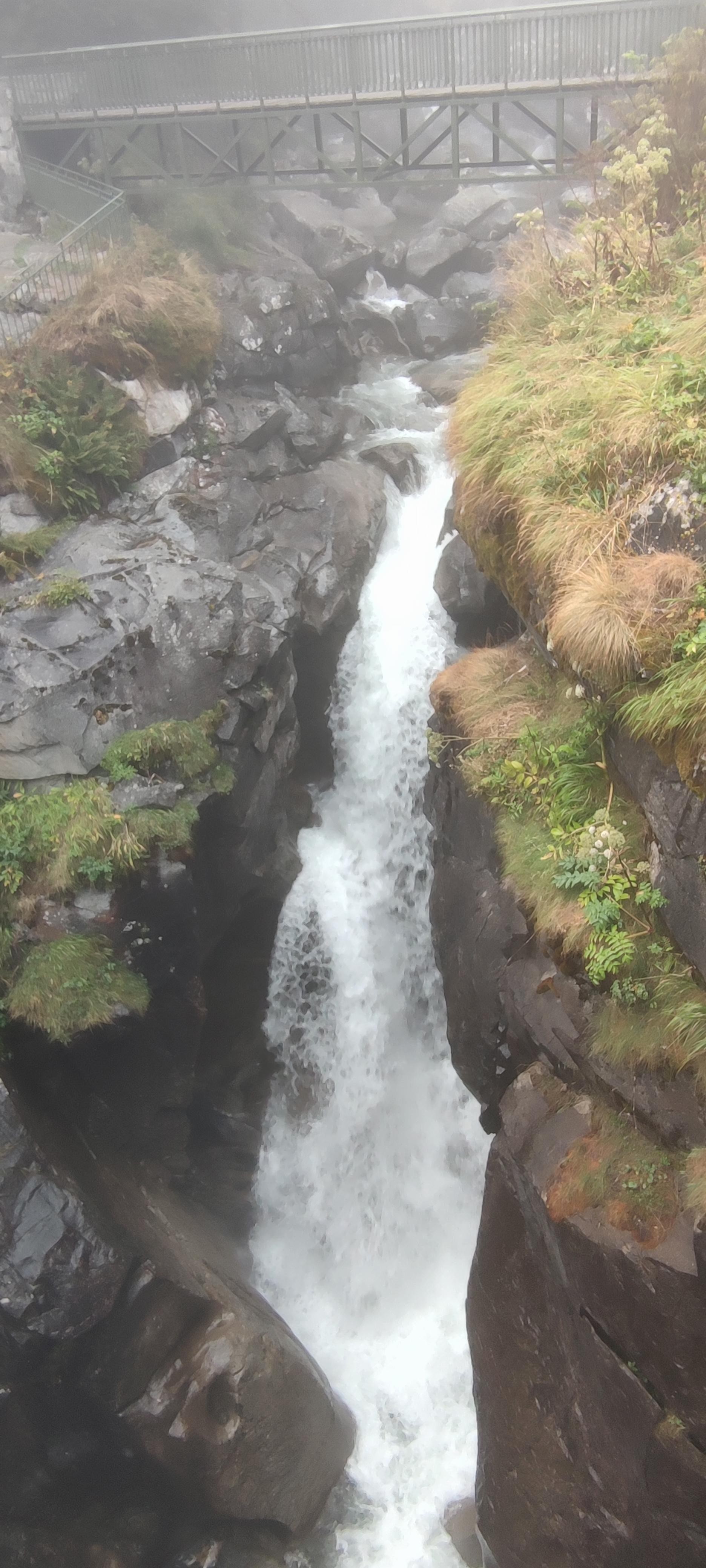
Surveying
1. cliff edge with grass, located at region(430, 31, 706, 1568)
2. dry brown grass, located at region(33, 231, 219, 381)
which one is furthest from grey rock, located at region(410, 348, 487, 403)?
cliff edge with grass, located at region(430, 31, 706, 1568)

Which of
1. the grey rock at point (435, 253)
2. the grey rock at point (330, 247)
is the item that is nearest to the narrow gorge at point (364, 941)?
the grey rock at point (330, 247)

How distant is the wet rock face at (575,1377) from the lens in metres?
5.09

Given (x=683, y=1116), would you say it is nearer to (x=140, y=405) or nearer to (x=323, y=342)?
(x=140, y=405)

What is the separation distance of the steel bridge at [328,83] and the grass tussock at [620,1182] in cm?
1408

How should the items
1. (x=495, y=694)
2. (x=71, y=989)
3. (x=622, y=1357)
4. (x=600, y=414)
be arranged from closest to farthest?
(x=622, y=1357) < (x=600, y=414) < (x=71, y=989) < (x=495, y=694)

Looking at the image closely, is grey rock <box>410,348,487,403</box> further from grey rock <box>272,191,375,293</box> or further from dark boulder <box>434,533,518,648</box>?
dark boulder <box>434,533,518,648</box>

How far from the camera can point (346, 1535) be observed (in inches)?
311

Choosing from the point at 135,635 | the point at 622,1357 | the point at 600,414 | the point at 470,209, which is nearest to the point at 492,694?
the point at 600,414

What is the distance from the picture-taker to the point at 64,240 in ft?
43.7

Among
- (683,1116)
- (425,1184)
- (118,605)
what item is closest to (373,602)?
(118,605)

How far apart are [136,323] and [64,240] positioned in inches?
104

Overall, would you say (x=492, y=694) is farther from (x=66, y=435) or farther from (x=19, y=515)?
(x=66, y=435)

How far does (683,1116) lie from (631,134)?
12736 millimetres

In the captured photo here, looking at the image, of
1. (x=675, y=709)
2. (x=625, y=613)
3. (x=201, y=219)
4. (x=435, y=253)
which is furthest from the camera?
(x=435, y=253)
